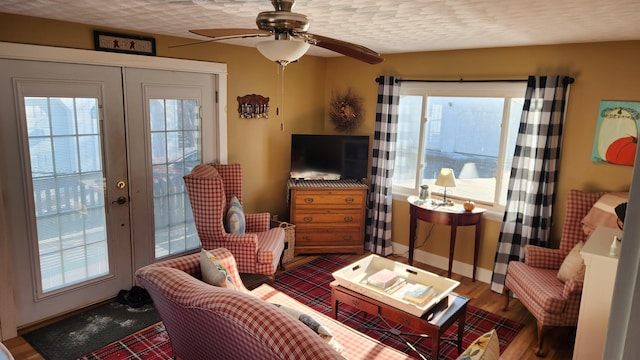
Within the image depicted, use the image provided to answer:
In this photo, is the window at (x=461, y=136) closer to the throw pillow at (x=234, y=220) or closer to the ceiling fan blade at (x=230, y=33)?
the throw pillow at (x=234, y=220)

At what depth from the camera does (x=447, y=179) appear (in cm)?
438

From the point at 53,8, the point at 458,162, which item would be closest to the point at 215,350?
the point at 53,8

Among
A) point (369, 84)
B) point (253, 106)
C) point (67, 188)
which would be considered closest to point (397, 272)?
point (253, 106)

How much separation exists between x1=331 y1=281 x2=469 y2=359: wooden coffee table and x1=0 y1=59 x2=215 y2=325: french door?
1933 millimetres

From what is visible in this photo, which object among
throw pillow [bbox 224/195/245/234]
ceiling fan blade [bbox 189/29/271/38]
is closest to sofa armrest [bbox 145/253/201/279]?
throw pillow [bbox 224/195/245/234]

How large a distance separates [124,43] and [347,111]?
2.62 m

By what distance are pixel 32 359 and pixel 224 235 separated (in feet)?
5.32

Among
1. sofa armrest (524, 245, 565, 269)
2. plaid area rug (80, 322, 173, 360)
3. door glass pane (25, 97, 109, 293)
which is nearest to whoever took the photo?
plaid area rug (80, 322, 173, 360)

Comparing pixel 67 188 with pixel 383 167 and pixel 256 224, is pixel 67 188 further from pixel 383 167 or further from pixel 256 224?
pixel 383 167

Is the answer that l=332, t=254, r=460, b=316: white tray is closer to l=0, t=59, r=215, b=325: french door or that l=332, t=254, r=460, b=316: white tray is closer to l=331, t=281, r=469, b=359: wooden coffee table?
l=331, t=281, r=469, b=359: wooden coffee table

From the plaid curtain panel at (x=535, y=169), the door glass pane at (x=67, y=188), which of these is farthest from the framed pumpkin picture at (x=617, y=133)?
the door glass pane at (x=67, y=188)

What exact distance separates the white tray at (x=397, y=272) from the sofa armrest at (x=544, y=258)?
80 centimetres

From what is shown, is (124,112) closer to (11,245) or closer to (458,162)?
(11,245)

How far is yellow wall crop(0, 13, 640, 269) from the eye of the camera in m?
3.54
